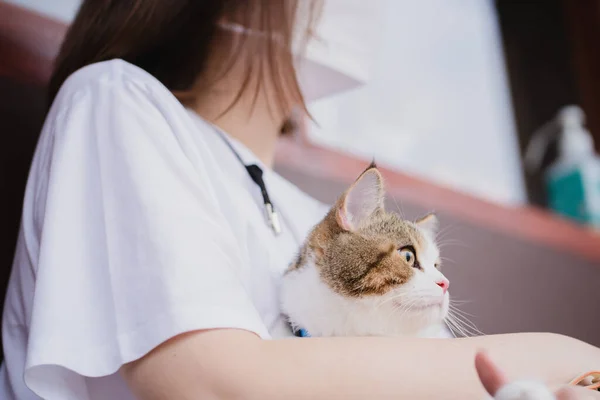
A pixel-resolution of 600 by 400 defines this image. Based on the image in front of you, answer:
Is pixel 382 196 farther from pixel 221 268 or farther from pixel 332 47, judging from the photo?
pixel 332 47

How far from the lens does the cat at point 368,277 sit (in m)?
0.43

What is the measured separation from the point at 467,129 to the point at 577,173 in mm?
261

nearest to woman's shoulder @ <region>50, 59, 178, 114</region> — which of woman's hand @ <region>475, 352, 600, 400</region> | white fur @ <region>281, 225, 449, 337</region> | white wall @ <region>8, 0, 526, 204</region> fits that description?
white fur @ <region>281, 225, 449, 337</region>

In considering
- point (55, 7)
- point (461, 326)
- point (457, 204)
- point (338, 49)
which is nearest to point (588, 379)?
point (461, 326)

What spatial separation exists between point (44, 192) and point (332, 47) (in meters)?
0.34

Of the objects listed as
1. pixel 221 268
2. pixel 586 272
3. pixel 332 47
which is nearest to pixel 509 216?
pixel 586 272

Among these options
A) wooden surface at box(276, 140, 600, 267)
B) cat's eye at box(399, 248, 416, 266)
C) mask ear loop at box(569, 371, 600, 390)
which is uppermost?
mask ear loop at box(569, 371, 600, 390)

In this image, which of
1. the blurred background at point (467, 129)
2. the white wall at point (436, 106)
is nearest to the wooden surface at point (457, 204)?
the blurred background at point (467, 129)

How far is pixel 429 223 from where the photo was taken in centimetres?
53

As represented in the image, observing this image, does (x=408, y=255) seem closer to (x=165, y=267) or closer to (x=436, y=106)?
(x=165, y=267)

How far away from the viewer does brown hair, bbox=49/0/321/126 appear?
58cm

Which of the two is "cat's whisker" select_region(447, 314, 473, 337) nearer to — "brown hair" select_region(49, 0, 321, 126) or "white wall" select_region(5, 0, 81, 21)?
"brown hair" select_region(49, 0, 321, 126)

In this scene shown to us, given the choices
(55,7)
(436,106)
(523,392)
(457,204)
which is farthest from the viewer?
(436,106)

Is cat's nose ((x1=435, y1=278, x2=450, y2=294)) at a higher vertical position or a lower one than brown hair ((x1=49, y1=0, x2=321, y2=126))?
lower
